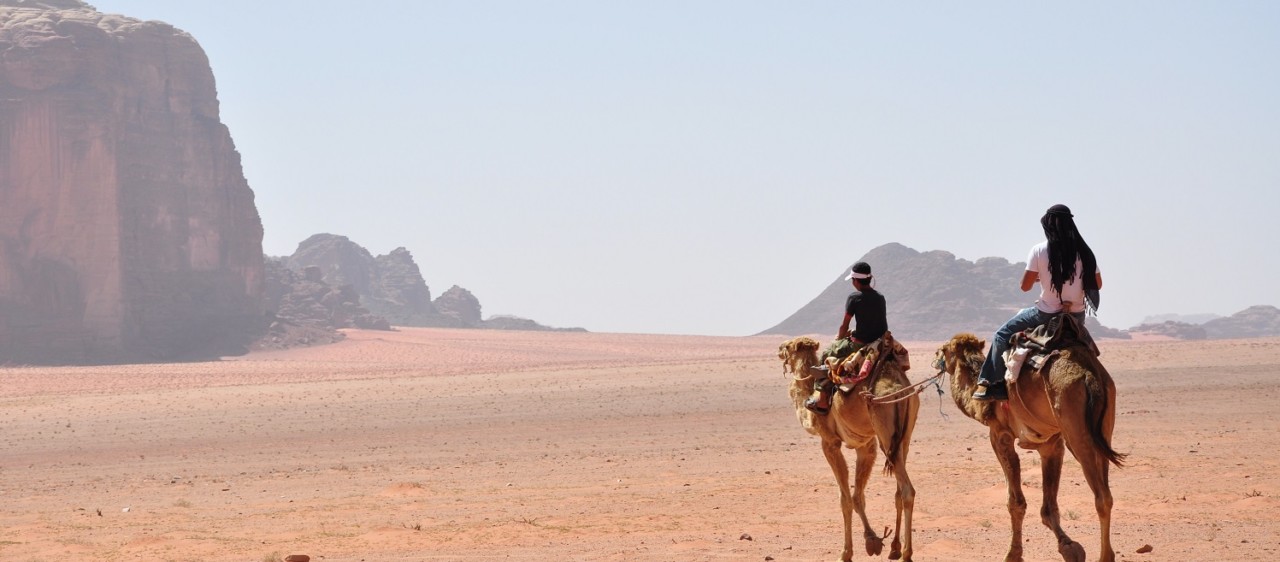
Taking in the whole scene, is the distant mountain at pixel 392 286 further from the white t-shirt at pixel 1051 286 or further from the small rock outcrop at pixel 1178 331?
the white t-shirt at pixel 1051 286

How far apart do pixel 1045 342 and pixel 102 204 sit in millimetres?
76853

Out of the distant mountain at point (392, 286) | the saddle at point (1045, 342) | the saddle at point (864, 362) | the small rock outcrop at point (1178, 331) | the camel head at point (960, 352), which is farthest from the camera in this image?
the distant mountain at point (392, 286)

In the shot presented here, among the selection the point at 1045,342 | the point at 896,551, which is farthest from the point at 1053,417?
the point at 896,551

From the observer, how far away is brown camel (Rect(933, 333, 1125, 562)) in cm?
871

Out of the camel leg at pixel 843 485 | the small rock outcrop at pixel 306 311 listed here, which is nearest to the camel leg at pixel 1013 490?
the camel leg at pixel 843 485

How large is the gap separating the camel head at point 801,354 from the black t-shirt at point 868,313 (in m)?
0.55

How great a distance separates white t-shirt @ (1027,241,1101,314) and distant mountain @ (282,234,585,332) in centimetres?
12913

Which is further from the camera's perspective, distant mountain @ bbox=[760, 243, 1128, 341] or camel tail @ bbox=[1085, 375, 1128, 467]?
distant mountain @ bbox=[760, 243, 1128, 341]

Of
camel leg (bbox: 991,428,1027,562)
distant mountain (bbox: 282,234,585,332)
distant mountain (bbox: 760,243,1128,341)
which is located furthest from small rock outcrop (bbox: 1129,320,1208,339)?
camel leg (bbox: 991,428,1027,562)

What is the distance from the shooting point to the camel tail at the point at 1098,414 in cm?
864

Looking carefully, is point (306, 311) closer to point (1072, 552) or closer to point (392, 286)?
point (392, 286)

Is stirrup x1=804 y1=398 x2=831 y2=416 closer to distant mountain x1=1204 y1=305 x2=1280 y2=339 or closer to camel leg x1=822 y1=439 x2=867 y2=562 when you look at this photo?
camel leg x1=822 y1=439 x2=867 y2=562

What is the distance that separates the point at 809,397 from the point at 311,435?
72.0 ft

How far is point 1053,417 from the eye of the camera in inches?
363
